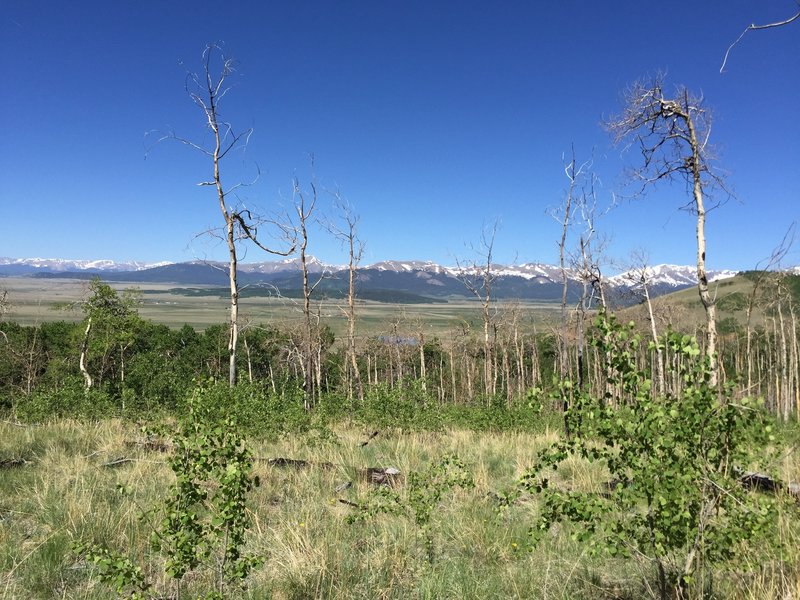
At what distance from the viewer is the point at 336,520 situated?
5.48 meters

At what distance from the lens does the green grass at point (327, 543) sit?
156 inches

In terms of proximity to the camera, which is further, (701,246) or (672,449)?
(701,246)

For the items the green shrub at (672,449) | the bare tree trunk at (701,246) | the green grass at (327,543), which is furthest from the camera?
the bare tree trunk at (701,246)

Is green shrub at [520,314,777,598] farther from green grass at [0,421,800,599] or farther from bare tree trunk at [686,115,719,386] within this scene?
bare tree trunk at [686,115,719,386]

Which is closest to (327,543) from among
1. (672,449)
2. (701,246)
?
(672,449)

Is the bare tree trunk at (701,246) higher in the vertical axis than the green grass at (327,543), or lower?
higher

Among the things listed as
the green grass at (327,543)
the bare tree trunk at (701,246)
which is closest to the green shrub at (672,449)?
the green grass at (327,543)

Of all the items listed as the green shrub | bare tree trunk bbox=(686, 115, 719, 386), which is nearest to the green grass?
the green shrub

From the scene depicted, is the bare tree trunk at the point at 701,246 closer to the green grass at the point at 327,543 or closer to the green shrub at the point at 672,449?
the green grass at the point at 327,543

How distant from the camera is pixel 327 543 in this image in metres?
4.69

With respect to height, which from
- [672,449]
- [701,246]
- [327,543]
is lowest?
[327,543]

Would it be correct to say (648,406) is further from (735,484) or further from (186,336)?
(186,336)

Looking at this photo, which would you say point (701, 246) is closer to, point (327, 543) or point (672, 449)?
point (672, 449)

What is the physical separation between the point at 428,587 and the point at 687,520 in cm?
211
